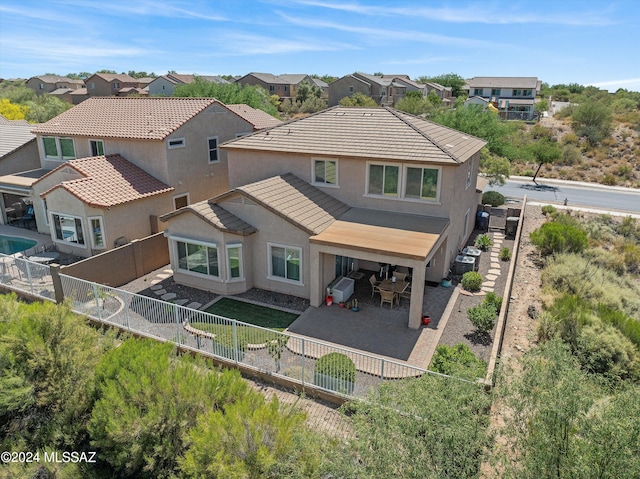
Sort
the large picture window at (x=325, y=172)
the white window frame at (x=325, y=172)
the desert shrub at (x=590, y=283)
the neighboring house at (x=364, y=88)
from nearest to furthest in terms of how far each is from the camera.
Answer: the desert shrub at (x=590, y=283) < the white window frame at (x=325, y=172) < the large picture window at (x=325, y=172) < the neighboring house at (x=364, y=88)

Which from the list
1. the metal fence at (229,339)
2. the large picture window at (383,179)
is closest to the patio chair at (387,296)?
the metal fence at (229,339)

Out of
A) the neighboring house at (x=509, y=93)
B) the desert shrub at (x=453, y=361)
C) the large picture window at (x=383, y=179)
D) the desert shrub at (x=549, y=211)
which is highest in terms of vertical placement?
the neighboring house at (x=509, y=93)

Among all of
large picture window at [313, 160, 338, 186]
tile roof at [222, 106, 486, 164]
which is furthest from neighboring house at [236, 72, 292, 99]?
large picture window at [313, 160, 338, 186]

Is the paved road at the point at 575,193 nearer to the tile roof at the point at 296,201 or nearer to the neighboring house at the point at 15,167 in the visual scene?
the tile roof at the point at 296,201

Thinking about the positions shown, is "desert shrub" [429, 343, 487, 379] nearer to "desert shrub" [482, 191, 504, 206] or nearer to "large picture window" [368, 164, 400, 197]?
"large picture window" [368, 164, 400, 197]

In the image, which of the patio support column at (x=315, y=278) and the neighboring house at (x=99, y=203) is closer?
the patio support column at (x=315, y=278)

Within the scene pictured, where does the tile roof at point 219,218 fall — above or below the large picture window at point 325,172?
below

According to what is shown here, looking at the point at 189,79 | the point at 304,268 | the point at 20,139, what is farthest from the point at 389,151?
the point at 189,79
